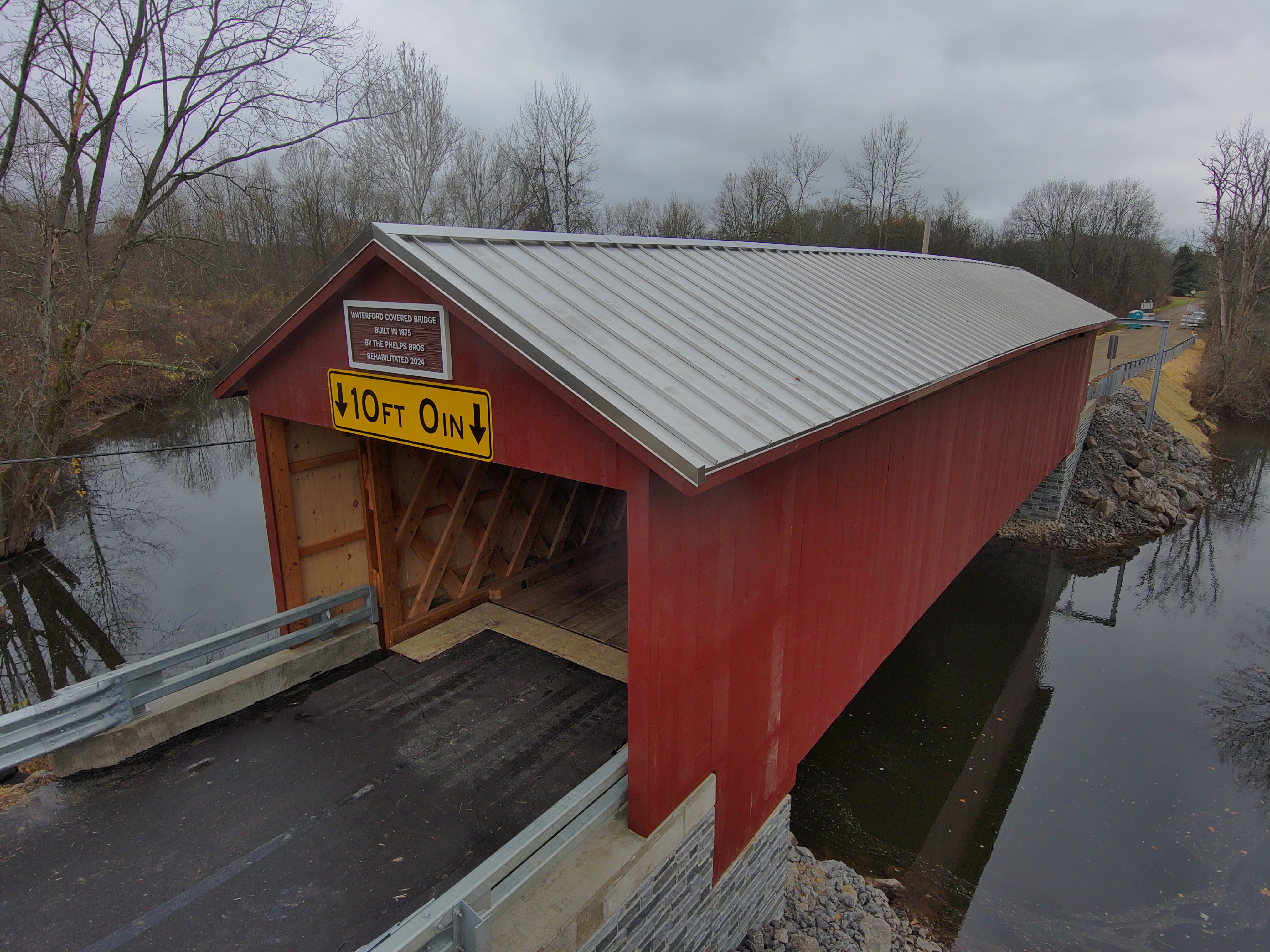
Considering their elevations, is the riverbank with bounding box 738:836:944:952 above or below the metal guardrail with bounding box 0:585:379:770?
below

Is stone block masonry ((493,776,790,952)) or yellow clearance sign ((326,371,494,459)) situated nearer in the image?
stone block masonry ((493,776,790,952))

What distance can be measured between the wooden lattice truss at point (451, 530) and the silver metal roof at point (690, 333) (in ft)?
8.19

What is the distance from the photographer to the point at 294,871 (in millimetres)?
4195

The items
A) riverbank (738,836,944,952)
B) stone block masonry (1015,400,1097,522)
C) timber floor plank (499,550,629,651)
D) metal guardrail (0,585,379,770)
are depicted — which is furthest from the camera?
stone block masonry (1015,400,1097,522)

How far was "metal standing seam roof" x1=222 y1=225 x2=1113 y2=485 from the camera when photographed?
12.1 feet

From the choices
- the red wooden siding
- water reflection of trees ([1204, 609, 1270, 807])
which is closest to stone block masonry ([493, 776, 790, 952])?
the red wooden siding

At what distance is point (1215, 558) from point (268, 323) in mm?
22477

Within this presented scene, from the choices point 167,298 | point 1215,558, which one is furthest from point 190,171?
point 1215,558

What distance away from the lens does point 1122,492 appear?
68.2 ft

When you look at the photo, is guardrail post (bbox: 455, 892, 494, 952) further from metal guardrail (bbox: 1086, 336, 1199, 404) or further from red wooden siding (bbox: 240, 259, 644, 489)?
metal guardrail (bbox: 1086, 336, 1199, 404)

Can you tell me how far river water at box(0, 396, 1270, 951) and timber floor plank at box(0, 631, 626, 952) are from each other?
194 inches

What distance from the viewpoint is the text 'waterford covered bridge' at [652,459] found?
3.91m

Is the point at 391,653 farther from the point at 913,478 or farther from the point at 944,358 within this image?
the point at 944,358

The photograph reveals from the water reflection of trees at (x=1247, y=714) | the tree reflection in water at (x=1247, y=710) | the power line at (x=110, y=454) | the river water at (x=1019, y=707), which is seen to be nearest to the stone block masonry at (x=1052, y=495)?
the river water at (x=1019, y=707)
